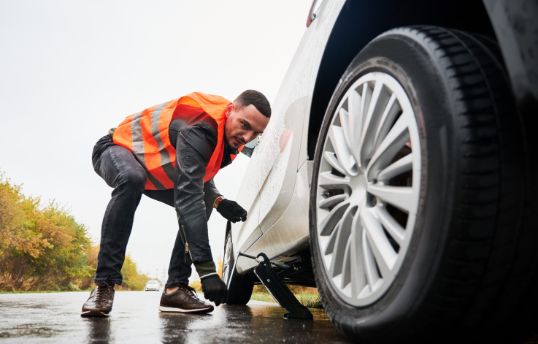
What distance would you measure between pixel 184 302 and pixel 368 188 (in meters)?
2.11

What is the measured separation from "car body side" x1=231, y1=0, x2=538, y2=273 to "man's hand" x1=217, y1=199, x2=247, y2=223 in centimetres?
46

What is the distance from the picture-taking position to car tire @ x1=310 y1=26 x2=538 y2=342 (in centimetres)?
105

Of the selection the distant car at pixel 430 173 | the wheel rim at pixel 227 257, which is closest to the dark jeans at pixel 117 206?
the distant car at pixel 430 173

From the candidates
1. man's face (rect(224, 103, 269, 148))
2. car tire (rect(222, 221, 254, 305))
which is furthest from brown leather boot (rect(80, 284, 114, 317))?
car tire (rect(222, 221, 254, 305))

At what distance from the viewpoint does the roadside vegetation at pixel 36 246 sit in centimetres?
2592

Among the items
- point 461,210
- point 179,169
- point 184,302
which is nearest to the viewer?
point 461,210

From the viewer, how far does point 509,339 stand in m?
1.19

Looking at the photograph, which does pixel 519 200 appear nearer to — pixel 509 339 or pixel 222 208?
pixel 509 339

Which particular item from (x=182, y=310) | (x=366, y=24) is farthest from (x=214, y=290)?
(x=366, y=24)

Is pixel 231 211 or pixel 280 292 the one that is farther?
pixel 231 211

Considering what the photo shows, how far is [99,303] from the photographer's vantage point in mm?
2734

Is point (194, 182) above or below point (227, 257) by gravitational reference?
above

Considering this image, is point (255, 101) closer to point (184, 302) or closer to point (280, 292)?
point (280, 292)

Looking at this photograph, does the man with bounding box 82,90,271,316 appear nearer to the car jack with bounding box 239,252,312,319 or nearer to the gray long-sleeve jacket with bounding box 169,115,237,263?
the gray long-sleeve jacket with bounding box 169,115,237,263
